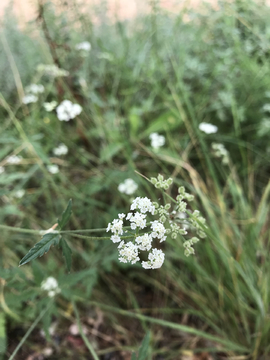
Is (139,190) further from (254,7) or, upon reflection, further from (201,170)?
(254,7)

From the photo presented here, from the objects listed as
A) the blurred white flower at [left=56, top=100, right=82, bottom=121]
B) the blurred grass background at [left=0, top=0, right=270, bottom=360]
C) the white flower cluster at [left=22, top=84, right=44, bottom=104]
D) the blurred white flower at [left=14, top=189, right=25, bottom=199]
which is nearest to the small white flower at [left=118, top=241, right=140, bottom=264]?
the blurred grass background at [left=0, top=0, right=270, bottom=360]

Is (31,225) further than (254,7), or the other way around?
(31,225)

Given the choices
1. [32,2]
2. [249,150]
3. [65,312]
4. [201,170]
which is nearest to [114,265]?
[65,312]

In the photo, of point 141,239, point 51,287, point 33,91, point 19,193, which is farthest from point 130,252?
point 33,91

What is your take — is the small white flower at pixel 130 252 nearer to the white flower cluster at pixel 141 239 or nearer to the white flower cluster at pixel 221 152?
the white flower cluster at pixel 141 239

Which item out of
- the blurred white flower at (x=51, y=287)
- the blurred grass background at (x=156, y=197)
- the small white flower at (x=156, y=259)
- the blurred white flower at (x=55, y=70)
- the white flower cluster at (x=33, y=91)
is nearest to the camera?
the small white flower at (x=156, y=259)

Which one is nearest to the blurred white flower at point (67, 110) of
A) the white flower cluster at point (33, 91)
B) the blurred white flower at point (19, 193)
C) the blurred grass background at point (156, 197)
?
the blurred grass background at point (156, 197)
